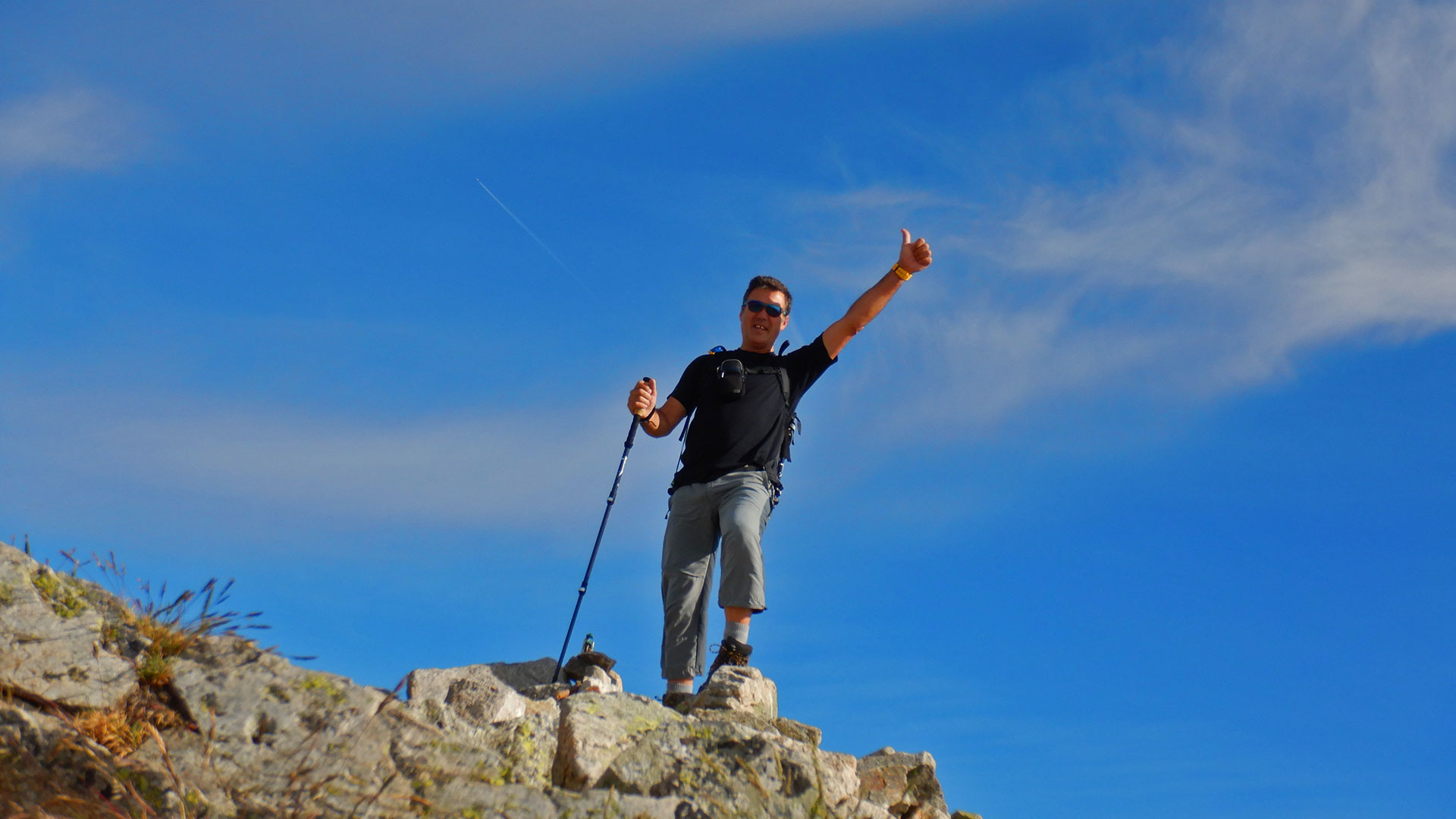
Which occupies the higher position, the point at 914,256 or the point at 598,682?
the point at 914,256

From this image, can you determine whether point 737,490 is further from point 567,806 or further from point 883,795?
point 567,806

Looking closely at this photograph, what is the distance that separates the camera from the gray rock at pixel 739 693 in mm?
8273

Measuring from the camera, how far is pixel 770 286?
10.7m

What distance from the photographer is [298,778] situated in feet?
15.0

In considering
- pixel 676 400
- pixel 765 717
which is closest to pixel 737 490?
pixel 676 400

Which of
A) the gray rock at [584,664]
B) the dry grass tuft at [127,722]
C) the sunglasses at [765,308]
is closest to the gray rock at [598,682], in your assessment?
the gray rock at [584,664]

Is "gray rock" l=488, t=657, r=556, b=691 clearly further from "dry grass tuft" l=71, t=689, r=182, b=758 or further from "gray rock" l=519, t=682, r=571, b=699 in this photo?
"dry grass tuft" l=71, t=689, r=182, b=758

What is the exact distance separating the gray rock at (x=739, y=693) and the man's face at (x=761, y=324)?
3153mm

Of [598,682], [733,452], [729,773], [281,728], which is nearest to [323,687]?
[281,728]

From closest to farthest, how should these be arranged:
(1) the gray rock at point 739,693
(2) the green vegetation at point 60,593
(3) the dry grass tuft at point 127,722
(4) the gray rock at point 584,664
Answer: (3) the dry grass tuft at point 127,722, (2) the green vegetation at point 60,593, (1) the gray rock at point 739,693, (4) the gray rock at point 584,664

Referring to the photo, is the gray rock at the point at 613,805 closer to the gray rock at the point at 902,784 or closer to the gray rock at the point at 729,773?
the gray rock at the point at 729,773

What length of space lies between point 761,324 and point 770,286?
1.27 ft

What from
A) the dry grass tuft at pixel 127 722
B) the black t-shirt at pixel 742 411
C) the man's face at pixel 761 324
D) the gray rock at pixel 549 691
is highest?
the man's face at pixel 761 324

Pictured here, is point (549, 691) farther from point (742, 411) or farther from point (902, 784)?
point (902, 784)
